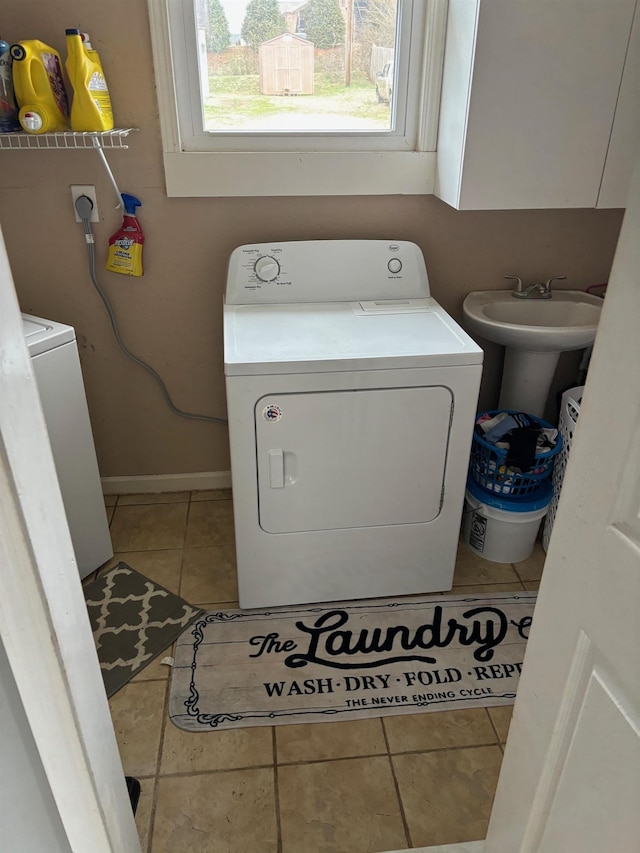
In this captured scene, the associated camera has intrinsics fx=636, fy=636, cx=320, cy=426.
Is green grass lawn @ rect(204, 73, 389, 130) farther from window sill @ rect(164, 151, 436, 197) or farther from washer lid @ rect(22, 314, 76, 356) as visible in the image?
washer lid @ rect(22, 314, 76, 356)

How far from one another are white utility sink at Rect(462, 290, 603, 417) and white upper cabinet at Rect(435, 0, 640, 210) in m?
0.38

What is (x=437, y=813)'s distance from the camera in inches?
56.7

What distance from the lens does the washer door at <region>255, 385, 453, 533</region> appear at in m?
1.69

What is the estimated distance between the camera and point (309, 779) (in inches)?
59.4

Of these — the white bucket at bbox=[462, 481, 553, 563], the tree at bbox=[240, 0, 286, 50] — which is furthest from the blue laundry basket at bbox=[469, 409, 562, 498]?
the tree at bbox=[240, 0, 286, 50]

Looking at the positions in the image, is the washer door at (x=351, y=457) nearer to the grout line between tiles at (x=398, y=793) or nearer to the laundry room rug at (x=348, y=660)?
the laundry room rug at (x=348, y=660)

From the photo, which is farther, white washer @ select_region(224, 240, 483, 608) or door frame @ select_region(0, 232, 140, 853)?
white washer @ select_region(224, 240, 483, 608)

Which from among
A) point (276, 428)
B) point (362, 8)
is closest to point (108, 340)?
point (276, 428)

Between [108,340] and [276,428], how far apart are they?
86 cm

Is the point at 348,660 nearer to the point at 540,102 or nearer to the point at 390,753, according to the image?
A: the point at 390,753

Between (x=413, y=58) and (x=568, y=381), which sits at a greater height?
(x=413, y=58)

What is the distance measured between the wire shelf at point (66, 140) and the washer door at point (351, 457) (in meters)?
0.90

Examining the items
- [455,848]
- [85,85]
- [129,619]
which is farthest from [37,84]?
[455,848]

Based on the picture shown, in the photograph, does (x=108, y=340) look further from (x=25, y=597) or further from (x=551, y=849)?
(x=551, y=849)
